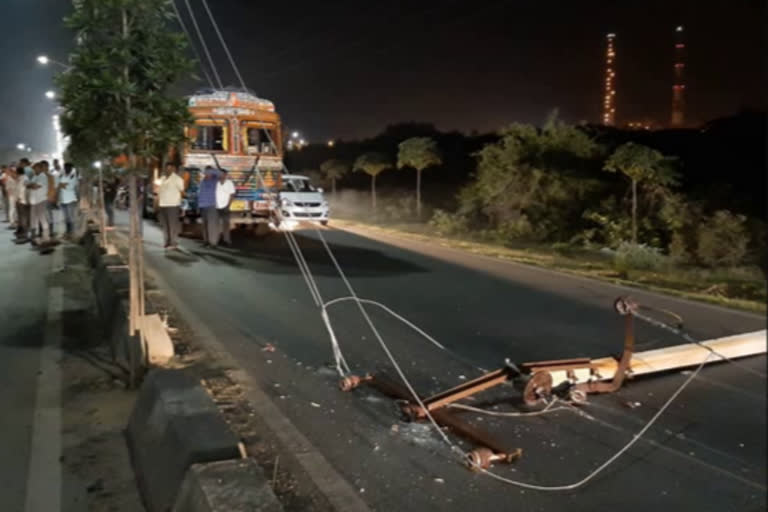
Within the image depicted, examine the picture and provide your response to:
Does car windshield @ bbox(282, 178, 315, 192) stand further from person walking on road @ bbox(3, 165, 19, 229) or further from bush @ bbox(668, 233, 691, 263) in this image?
bush @ bbox(668, 233, 691, 263)

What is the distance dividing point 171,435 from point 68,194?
13770 mm

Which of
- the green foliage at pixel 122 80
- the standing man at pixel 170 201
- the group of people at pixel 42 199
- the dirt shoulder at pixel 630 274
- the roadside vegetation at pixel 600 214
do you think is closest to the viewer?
the green foliage at pixel 122 80

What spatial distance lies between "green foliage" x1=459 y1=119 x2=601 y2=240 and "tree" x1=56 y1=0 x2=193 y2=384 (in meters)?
15.0

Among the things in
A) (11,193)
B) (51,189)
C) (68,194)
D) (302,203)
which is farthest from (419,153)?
(11,193)

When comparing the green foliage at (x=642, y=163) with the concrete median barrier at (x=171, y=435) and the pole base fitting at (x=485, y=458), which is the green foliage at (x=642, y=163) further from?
the concrete median barrier at (x=171, y=435)

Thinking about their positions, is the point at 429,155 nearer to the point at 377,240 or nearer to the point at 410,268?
the point at 377,240

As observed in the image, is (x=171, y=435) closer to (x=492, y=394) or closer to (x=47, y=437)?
(x=47, y=437)

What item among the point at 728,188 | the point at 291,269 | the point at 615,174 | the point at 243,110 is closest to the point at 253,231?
the point at 243,110

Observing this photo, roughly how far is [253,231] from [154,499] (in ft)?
52.1

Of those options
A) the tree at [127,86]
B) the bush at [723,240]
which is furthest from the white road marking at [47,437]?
the bush at [723,240]

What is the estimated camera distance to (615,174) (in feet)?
66.0

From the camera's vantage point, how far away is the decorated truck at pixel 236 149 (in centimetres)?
1769

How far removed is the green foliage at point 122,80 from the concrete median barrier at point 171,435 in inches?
90.9

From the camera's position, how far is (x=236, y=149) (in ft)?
59.0
